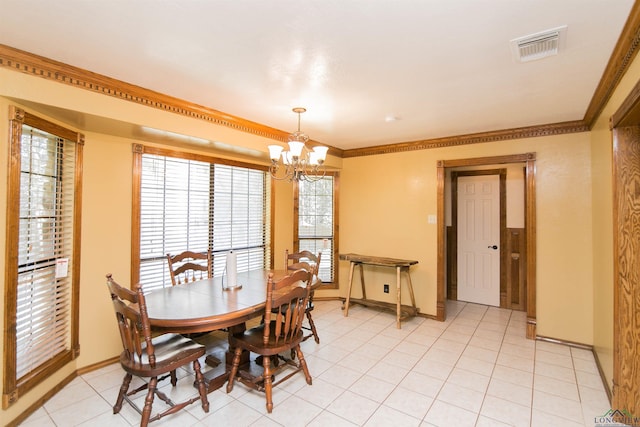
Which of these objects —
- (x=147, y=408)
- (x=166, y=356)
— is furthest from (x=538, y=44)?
(x=147, y=408)

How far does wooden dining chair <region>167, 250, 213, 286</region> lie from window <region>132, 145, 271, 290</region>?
0.14 meters

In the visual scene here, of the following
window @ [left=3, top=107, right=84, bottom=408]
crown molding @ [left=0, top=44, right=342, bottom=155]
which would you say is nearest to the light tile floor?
window @ [left=3, top=107, right=84, bottom=408]

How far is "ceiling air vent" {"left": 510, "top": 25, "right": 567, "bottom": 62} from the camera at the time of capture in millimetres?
1772

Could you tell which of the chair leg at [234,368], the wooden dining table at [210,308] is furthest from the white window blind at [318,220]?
the chair leg at [234,368]

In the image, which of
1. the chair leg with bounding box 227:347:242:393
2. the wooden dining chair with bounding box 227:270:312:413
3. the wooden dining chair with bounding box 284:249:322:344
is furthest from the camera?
the wooden dining chair with bounding box 284:249:322:344

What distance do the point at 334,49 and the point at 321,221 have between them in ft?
10.9

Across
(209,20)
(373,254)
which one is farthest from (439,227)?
(209,20)

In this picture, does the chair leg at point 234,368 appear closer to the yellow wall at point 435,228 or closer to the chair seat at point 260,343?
the chair seat at point 260,343

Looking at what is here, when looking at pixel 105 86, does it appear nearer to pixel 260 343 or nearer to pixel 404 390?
pixel 260 343

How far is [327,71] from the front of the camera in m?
2.23

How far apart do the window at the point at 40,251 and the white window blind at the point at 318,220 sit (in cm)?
287

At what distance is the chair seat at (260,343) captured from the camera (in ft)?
7.64

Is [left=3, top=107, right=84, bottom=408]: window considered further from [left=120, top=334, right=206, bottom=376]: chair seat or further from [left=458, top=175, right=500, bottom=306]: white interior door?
[left=458, top=175, right=500, bottom=306]: white interior door

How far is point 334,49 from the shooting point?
194cm
